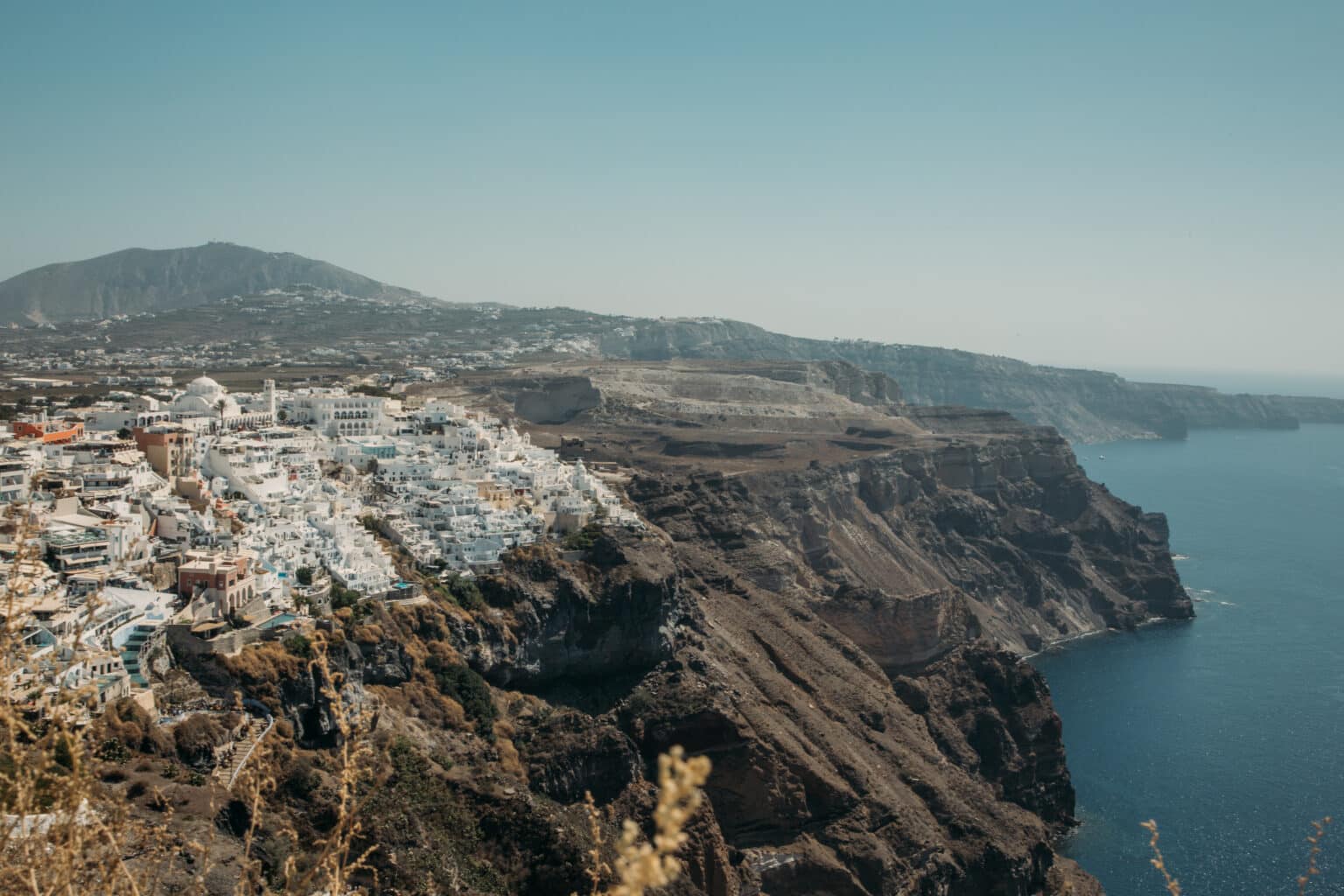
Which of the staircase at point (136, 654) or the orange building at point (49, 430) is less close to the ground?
the orange building at point (49, 430)

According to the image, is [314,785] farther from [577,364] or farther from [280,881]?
[577,364]

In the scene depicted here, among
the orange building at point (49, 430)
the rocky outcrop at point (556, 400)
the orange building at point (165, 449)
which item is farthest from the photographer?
the rocky outcrop at point (556, 400)

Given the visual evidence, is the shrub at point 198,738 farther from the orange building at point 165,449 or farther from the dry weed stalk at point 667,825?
the dry weed stalk at point 667,825

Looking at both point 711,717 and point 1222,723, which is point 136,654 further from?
point 1222,723

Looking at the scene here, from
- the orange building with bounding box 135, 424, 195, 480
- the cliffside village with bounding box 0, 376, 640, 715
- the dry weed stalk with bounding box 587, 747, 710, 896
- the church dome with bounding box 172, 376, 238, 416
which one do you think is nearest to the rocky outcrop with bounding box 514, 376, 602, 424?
the cliffside village with bounding box 0, 376, 640, 715

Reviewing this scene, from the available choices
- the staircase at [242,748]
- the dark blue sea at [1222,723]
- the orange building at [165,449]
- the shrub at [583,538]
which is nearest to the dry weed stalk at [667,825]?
the staircase at [242,748]

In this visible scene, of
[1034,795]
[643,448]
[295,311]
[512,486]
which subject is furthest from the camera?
[295,311]

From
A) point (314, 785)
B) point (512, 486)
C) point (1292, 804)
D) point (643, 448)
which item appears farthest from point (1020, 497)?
point (314, 785)
